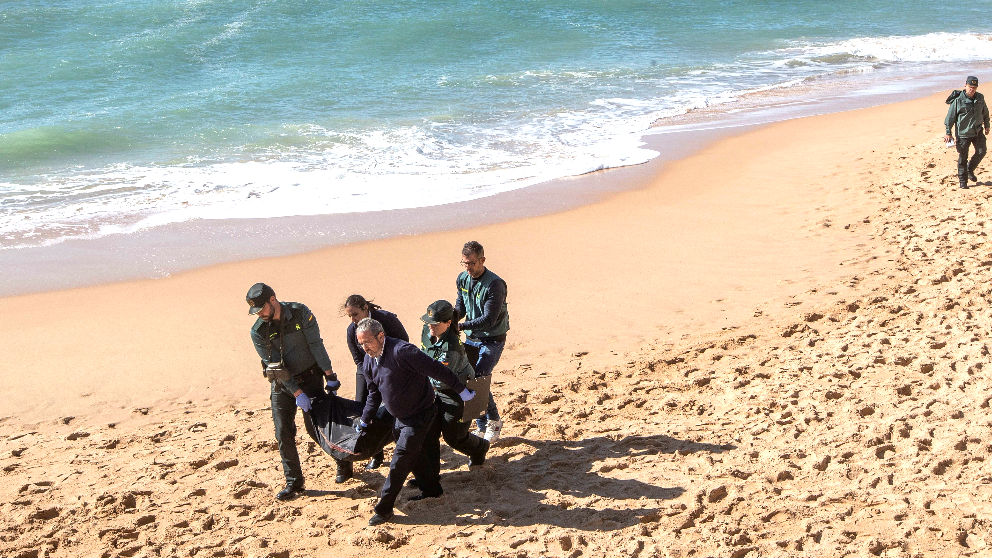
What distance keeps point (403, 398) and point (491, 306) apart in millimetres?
1051

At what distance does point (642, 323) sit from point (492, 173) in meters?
7.07

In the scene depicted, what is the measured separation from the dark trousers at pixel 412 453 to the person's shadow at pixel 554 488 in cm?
18

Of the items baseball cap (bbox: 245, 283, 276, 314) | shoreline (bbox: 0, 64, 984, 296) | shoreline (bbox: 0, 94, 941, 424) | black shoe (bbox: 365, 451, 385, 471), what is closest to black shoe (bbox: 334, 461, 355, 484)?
black shoe (bbox: 365, 451, 385, 471)

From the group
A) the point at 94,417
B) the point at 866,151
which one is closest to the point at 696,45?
the point at 866,151

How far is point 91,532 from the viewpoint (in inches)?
235

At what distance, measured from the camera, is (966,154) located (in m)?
11.5

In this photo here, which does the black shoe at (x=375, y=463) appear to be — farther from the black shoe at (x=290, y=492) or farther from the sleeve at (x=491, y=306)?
the sleeve at (x=491, y=306)

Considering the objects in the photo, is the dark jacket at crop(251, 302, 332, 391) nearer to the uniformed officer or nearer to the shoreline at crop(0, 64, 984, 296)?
the uniformed officer

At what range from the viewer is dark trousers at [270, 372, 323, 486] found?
607cm

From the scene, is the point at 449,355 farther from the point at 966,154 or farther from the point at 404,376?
the point at 966,154

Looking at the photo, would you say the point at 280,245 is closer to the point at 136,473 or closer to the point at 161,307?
the point at 161,307

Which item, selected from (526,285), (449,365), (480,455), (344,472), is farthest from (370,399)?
(526,285)

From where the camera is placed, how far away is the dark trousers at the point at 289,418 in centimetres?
607

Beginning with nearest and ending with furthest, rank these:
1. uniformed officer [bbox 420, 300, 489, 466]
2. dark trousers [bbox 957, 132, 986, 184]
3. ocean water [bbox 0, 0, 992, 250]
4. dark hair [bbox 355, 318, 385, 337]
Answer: dark hair [bbox 355, 318, 385, 337]
uniformed officer [bbox 420, 300, 489, 466]
dark trousers [bbox 957, 132, 986, 184]
ocean water [bbox 0, 0, 992, 250]
